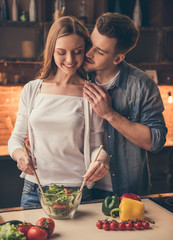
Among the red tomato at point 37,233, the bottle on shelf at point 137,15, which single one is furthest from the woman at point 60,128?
the bottle on shelf at point 137,15

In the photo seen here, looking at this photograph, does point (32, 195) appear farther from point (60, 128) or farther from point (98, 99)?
point (98, 99)

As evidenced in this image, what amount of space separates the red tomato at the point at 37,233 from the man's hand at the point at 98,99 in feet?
2.53

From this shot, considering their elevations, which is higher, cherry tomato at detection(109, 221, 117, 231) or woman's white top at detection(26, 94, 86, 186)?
woman's white top at detection(26, 94, 86, 186)

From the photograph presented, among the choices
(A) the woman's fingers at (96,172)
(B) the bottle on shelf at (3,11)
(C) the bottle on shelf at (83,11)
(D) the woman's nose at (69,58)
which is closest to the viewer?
(A) the woman's fingers at (96,172)

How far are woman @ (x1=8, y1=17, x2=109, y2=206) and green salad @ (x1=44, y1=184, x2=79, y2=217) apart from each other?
0.30 meters

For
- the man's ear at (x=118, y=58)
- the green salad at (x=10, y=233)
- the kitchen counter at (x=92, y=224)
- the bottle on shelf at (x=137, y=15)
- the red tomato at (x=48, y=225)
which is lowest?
the kitchen counter at (x=92, y=224)

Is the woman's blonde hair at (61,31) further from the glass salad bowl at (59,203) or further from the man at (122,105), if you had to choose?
the glass salad bowl at (59,203)

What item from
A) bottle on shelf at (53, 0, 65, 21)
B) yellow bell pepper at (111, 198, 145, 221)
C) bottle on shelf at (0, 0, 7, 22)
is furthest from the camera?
bottle on shelf at (53, 0, 65, 21)

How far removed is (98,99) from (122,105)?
0.64 ft

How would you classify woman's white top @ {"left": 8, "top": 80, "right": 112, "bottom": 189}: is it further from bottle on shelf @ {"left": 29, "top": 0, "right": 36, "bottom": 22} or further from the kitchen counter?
bottle on shelf @ {"left": 29, "top": 0, "right": 36, "bottom": 22}

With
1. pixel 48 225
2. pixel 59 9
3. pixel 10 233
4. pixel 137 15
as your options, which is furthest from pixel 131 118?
pixel 137 15

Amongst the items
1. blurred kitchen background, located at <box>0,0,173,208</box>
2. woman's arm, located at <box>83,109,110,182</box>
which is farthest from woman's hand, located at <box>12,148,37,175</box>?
blurred kitchen background, located at <box>0,0,173,208</box>

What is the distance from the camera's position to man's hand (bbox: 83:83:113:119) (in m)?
1.88

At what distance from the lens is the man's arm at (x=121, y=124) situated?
188cm
